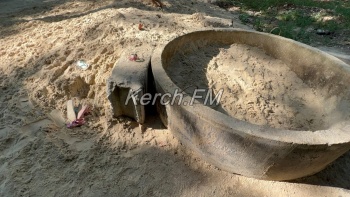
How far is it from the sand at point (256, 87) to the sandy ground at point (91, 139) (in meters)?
0.44

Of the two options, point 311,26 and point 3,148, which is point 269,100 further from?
point 311,26

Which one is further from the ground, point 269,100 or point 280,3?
point 269,100

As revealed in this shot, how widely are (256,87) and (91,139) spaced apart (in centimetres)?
168

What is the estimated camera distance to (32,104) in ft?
9.99

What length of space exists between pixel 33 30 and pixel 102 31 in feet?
3.60

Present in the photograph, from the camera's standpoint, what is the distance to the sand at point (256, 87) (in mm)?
2822

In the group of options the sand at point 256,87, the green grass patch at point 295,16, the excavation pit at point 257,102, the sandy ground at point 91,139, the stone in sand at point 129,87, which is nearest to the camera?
the excavation pit at point 257,102

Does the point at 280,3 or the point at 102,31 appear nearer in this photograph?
the point at 102,31

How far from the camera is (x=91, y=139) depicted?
9.14 ft

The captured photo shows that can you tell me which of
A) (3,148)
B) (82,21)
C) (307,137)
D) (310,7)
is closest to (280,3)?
(310,7)

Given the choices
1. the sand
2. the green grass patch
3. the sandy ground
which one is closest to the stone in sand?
the sandy ground

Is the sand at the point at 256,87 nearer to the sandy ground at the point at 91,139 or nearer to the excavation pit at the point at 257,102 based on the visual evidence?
the excavation pit at the point at 257,102

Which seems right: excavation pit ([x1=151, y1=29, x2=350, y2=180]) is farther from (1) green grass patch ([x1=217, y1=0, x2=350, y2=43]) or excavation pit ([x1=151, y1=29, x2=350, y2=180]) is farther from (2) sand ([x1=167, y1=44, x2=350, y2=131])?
(1) green grass patch ([x1=217, y1=0, x2=350, y2=43])

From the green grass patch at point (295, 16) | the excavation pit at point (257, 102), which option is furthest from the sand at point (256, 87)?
the green grass patch at point (295, 16)
